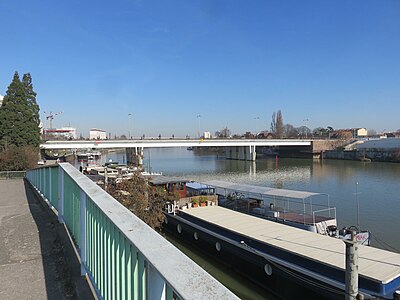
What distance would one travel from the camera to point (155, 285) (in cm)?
183

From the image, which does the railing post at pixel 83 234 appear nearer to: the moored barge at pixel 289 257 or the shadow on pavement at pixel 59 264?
the shadow on pavement at pixel 59 264

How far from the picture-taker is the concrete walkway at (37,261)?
3990 millimetres

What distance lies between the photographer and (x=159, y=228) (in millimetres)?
20766

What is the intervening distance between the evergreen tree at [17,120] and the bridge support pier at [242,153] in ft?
176

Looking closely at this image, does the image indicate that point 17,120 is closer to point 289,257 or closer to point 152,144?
point 152,144

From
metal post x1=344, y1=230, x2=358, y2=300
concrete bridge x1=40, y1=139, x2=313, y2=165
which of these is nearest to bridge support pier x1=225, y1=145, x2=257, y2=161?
concrete bridge x1=40, y1=139, x2=313, y2=165

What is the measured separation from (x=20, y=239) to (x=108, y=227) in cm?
435

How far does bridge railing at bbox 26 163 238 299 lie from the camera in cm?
151

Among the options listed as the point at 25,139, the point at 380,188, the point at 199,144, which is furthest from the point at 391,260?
the point at 199,144

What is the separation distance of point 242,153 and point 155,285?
317ft

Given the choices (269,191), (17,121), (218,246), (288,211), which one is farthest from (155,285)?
(17,121)

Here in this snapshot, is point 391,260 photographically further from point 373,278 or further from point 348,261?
point 348,261

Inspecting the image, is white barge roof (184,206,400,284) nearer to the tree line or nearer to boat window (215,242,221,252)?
boat window (215,242,221,252)

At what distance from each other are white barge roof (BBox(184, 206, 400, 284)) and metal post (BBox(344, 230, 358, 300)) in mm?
854
